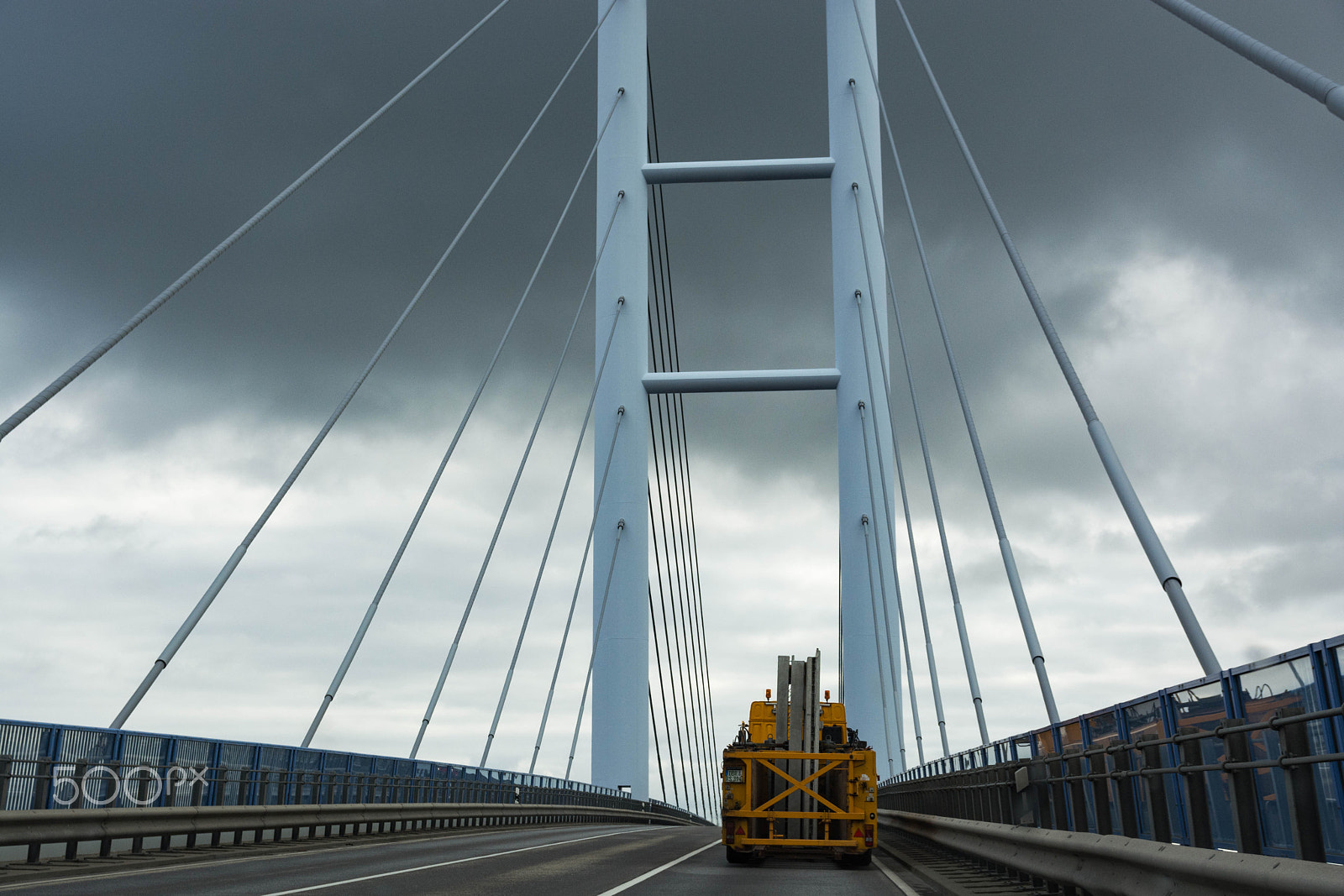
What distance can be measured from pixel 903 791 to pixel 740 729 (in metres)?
8.07

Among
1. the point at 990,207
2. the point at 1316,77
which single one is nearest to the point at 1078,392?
the point at 990,207

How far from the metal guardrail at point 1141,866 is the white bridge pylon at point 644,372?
22.0 meters

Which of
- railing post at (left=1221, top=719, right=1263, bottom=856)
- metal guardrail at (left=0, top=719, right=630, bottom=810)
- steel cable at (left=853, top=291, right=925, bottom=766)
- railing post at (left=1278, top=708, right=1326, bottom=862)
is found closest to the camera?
railing post at (left=1278, top=708, right=1326, bottom=862)

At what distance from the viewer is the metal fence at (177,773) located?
13.0 meters

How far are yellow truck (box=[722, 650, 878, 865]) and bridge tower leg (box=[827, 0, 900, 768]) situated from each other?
15.5 meters

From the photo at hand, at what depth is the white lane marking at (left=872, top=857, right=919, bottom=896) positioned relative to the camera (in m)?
12.7

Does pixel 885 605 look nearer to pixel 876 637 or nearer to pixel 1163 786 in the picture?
pixel 876 637

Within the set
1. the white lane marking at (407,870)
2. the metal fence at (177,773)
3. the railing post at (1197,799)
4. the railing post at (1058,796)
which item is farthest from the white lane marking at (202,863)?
the railing post at (1197,799)

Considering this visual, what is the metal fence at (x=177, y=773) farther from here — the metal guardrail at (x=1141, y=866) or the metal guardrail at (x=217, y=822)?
the metal guardrail at (x=1141, y=866)

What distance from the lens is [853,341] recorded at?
35938 millimetres

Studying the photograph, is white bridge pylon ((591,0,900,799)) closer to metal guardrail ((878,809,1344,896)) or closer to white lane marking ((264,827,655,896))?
white lane marking ((264,827,655,896))

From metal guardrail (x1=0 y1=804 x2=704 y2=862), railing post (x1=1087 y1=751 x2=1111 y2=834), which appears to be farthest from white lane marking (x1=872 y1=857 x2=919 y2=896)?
metal guardrail (x1=0 y1=804 x2=704 y2=862)

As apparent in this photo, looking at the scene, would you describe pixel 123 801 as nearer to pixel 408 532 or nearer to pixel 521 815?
pixel 408 532

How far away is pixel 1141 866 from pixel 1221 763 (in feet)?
2.88
